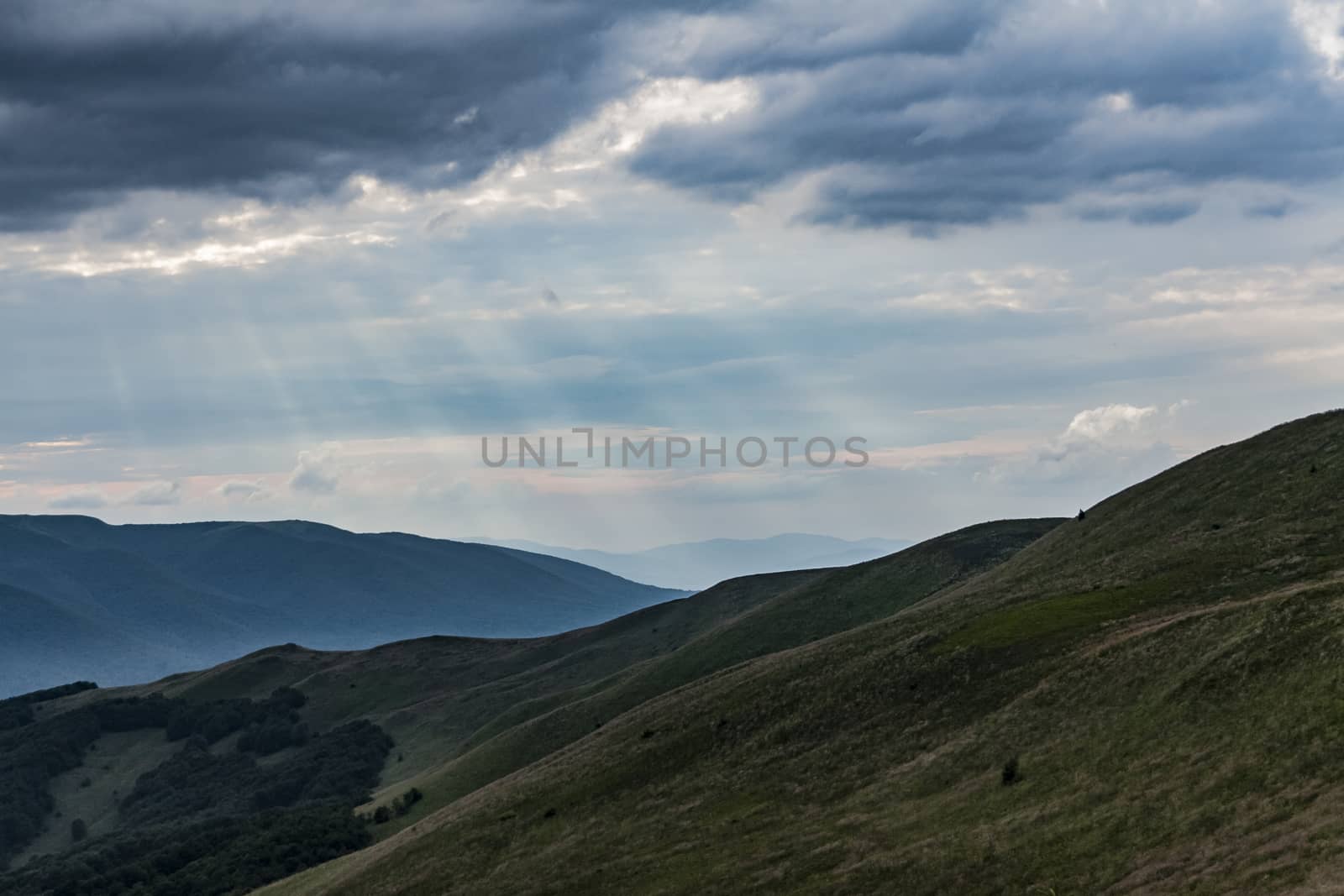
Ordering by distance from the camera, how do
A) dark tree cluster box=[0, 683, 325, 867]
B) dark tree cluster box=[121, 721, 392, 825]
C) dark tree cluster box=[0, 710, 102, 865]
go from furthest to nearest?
dark tree cluster box=[0, 683, 325, 867], dark tree cluster box=[0, 710, 102, 865], dark tree cluster box=[121, 721, 392, 825]

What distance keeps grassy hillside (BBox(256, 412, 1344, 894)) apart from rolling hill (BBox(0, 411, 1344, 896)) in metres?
0.13

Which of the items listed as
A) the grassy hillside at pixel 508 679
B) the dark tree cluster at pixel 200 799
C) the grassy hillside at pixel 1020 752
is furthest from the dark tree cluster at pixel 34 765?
the grassy hillside at pixel 1020 752

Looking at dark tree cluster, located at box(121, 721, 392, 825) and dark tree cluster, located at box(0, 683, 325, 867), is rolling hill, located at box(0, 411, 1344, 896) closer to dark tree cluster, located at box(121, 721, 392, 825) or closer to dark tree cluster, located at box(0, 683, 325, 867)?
dark tree cluster, located at box(121, 721, 392, 825)

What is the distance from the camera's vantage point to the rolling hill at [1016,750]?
30922 mm

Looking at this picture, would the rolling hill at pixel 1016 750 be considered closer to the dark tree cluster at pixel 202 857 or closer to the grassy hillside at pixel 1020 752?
the grassy hillside at pixel 1020 752

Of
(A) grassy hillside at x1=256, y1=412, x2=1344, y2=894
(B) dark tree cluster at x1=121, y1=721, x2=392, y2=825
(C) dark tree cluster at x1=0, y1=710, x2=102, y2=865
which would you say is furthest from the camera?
(C) dark tree cluster at x1=0, y1=710, x2=102, y2=865

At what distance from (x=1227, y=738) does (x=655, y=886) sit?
818 inches

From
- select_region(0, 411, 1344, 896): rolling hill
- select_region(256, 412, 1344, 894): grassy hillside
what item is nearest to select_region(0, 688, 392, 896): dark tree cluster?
select_region(0, 411, 1344, 896): rolling hill

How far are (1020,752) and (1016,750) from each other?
17.3 inches

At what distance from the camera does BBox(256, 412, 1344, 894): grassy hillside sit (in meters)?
30.7

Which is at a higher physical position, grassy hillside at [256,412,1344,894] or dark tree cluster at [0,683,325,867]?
grassy hillside at [256,412,1344,894]

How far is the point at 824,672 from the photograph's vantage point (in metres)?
60.8

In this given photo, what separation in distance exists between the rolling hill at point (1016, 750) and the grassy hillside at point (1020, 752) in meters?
0.13

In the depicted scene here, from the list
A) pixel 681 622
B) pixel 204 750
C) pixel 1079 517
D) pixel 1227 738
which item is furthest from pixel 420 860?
pixel 204 750
